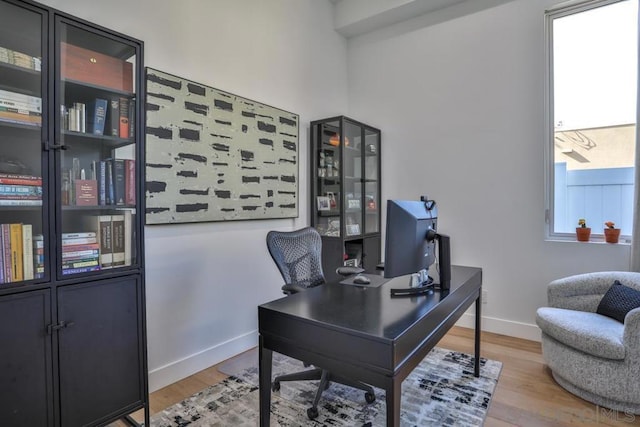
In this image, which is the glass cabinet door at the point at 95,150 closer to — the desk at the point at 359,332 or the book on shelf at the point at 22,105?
the book on shelf at the point at 22,105

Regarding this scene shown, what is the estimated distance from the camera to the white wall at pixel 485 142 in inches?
118

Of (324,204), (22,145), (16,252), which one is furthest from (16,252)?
(324,204)

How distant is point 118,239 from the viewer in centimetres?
178

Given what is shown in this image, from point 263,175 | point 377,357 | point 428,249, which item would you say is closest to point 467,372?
point 428,249

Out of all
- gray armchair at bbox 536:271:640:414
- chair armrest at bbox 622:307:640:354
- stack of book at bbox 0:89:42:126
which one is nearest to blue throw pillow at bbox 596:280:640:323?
gray armchair at bbox 536:271:640:414

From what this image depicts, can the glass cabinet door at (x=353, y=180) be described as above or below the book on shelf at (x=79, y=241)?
above

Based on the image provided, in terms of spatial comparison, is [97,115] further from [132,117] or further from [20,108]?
[20,108]

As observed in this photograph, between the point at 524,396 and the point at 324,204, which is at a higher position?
the point at 324,204

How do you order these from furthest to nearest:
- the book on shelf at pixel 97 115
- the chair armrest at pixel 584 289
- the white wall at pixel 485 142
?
the white wall at pixel 485 142, the chair armrest at pixel 584 289, the book on shelf at pixel 97 115

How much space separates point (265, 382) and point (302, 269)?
0.94 meters

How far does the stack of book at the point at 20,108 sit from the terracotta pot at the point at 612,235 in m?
3.71

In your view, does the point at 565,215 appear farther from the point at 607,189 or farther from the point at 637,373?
the point at 637,373

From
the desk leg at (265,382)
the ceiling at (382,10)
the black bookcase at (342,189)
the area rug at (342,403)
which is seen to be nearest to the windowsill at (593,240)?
the area rug at (342,403)

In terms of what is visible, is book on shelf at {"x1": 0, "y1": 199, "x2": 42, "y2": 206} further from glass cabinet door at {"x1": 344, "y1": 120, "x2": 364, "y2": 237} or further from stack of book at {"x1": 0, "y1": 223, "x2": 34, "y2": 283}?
glass cabinet door at {"x1": 344, "y1": 120, "x2": 364, "y2": 237}
